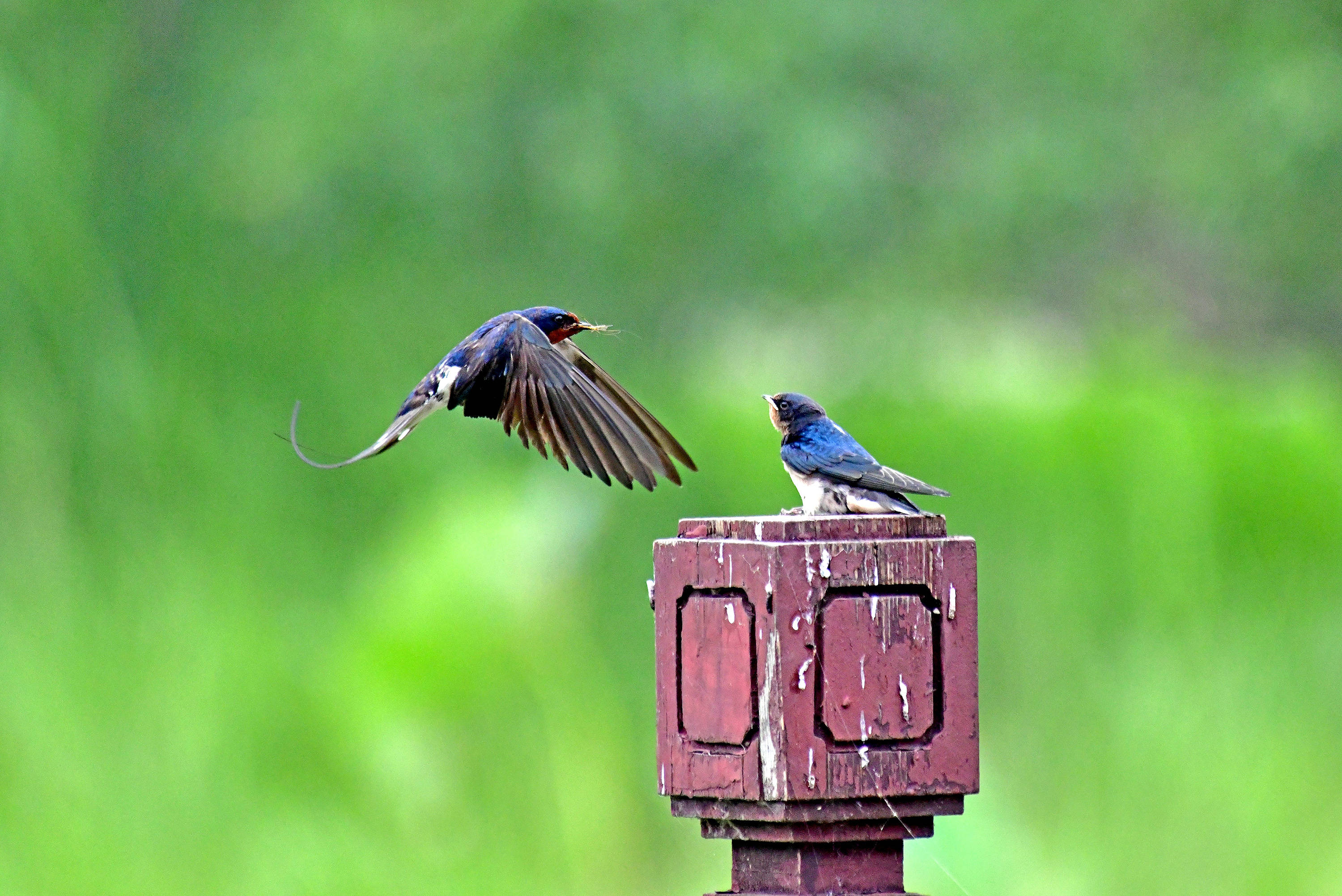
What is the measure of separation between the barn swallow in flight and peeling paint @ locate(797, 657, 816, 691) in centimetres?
79

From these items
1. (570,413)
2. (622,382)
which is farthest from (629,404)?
(622,382)

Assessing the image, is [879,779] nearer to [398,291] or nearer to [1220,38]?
[398,291]

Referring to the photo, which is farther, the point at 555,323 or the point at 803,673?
the point at 555,323

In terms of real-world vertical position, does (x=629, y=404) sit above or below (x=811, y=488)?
above

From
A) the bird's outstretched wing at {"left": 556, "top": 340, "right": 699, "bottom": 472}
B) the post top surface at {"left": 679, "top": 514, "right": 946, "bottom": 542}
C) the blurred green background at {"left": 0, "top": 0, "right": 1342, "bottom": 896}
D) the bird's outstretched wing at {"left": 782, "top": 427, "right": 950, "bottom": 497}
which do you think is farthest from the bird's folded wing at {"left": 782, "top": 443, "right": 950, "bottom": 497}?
the blurred green background at {"left": 0, "top": 0, "right": 1342, "bottom": 896}

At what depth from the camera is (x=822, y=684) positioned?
57.4 inches

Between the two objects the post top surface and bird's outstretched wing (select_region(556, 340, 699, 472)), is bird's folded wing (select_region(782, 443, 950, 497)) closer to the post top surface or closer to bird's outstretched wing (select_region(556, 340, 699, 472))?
bird's outstretched wing (select_region(556, 340, 699, 472))

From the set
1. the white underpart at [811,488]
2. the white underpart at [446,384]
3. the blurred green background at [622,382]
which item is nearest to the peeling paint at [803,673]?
the white underpart at [811,488]

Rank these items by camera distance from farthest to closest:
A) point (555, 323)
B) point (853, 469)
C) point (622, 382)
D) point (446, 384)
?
point (622, 382) → point (555, 323) → point (446, 384) → point (853, 469)

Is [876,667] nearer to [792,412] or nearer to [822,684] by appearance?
[822,684]

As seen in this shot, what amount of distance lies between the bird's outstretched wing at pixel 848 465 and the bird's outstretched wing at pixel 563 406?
149 millimetres

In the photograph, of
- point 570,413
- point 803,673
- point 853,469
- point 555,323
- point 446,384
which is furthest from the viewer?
point 555,323

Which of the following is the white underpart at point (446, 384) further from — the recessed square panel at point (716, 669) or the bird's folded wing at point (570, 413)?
the recessed square panel at point (716, 669)

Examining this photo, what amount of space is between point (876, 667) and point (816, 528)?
13 centimetres
